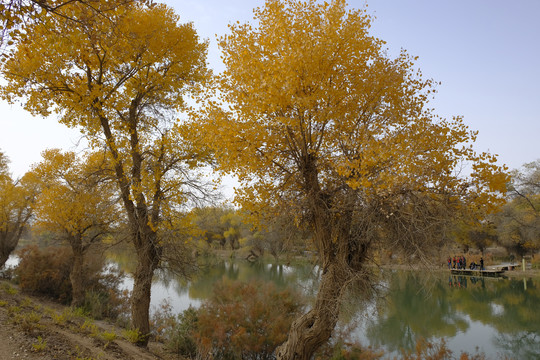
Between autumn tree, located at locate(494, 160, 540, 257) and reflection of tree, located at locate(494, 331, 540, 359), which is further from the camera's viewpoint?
autumn tree, located at locate(494, 160, 540, 257)

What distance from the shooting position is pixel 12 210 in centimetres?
2084

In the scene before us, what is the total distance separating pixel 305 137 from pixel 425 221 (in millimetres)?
2660

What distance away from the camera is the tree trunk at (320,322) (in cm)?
645

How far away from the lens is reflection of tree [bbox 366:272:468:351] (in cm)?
1270

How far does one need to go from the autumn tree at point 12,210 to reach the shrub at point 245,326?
15533mm

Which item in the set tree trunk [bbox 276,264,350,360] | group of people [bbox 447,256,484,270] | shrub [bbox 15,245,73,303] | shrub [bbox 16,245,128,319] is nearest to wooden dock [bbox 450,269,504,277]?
group of people [bbox 447,256,484,270]

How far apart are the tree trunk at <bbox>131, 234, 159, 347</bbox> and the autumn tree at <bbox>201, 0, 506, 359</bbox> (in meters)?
3.75

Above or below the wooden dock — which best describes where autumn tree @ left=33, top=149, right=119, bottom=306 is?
above

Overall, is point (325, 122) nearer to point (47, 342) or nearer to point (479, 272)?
point (47, 342)

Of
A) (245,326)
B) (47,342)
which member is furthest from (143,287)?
(47,342)

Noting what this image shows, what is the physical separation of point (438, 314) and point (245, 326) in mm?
11899

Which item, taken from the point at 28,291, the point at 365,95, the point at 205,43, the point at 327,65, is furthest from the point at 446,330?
the point at 28,291

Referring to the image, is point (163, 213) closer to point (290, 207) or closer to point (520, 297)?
point (290, 207)

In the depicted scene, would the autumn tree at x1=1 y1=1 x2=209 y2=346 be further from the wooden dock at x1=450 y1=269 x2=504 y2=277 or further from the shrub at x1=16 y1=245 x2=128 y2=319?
the wooden dock at x1=450 y1=269 x2=504 y2=277
